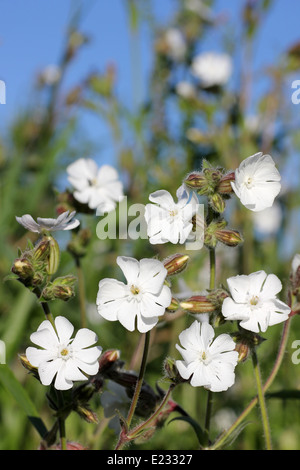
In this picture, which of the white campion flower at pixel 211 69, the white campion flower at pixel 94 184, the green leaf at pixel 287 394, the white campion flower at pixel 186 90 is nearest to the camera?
the green leaf at pixel 287 394

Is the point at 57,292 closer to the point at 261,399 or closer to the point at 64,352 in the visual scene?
the point at 64,352

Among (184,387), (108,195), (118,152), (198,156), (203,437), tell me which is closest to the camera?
(203,437)

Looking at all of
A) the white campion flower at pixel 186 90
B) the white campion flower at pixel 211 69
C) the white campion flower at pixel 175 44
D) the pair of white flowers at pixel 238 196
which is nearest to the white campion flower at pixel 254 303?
the pair of white flowers at pixel 238 196

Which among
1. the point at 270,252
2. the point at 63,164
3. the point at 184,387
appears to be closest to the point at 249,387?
the point at 184,387

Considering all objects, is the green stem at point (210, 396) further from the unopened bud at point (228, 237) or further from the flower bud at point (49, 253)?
the flower bud at point (49, 253)

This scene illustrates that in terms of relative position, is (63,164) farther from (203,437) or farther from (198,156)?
(203,437)

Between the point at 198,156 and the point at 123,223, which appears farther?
the point at 198,156

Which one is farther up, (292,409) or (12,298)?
(12,298)

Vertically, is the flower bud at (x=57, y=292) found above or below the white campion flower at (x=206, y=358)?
above
